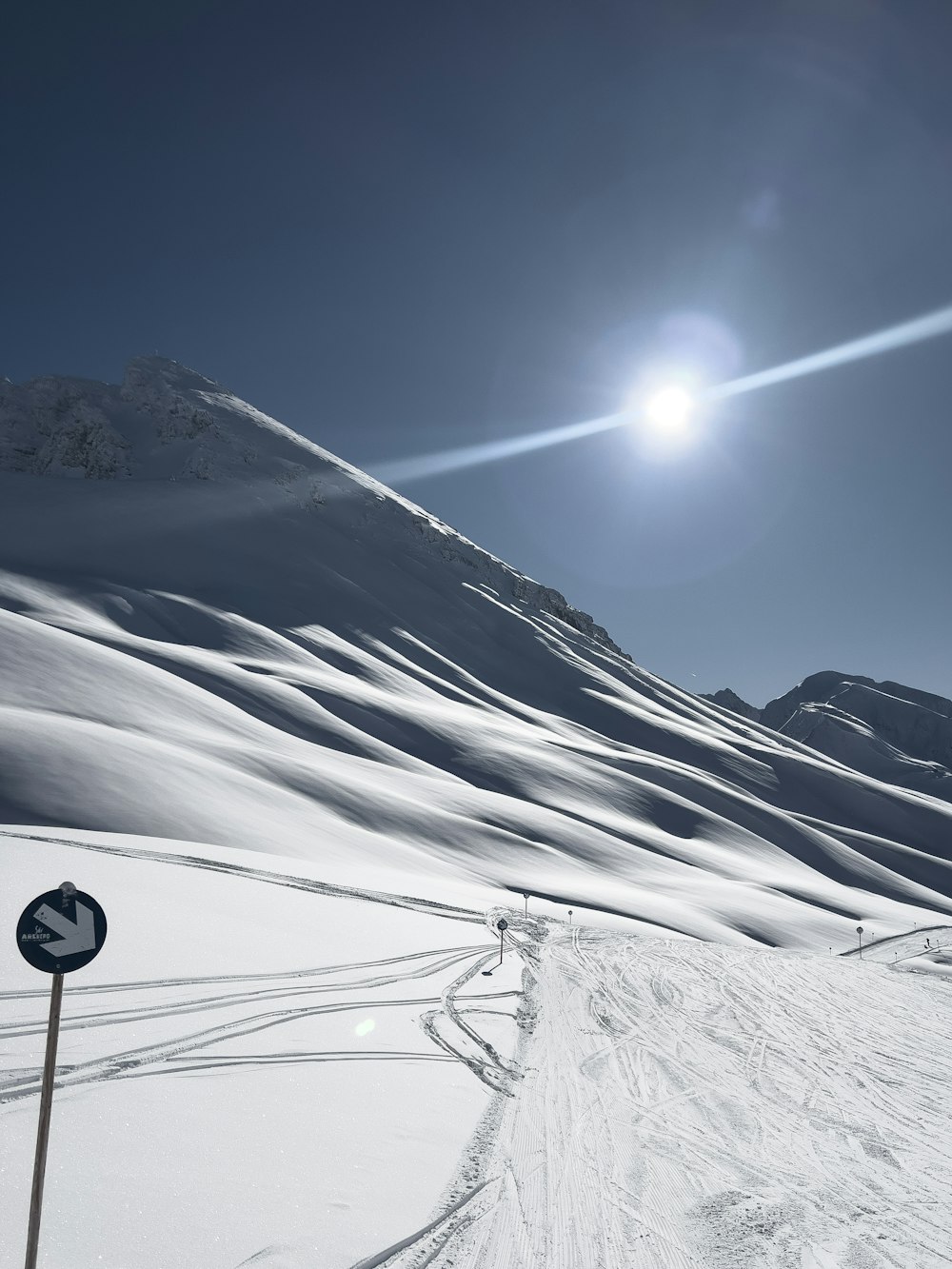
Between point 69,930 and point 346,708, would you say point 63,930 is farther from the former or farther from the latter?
point 346,708

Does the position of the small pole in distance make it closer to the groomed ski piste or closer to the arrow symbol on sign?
the arrow symbol on sign

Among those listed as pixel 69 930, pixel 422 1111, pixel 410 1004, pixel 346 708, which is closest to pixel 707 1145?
pixel 422 1111

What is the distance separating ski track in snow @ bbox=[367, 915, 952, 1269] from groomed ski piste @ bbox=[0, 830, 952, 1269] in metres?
0.04

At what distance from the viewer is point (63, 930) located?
460cm

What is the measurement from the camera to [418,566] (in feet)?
396

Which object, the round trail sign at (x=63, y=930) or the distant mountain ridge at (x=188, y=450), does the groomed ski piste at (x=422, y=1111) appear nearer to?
the round trail sign at (x=63, y=930)

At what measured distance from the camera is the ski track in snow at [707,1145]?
579cm

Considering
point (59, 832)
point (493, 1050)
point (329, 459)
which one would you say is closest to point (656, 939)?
point (493, 1050)

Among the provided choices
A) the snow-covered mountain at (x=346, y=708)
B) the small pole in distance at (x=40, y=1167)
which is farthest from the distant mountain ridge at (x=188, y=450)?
the small pole in distance at (x=40, y=1167)

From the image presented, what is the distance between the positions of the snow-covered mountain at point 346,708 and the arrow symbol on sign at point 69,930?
18304 mm

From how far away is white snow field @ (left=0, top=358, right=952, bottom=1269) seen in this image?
5781mm

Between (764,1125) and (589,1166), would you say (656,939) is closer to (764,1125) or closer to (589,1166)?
(764,1125)

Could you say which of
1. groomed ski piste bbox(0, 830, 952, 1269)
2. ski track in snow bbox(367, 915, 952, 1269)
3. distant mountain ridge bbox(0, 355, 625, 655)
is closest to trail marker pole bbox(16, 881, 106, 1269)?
groomed ski piste bbox(0, 830, 952, 1269)

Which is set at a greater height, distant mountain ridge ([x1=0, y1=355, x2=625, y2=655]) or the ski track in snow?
distant mountain ridge ([x1=0, y1=355, x2=625, y2=655])
